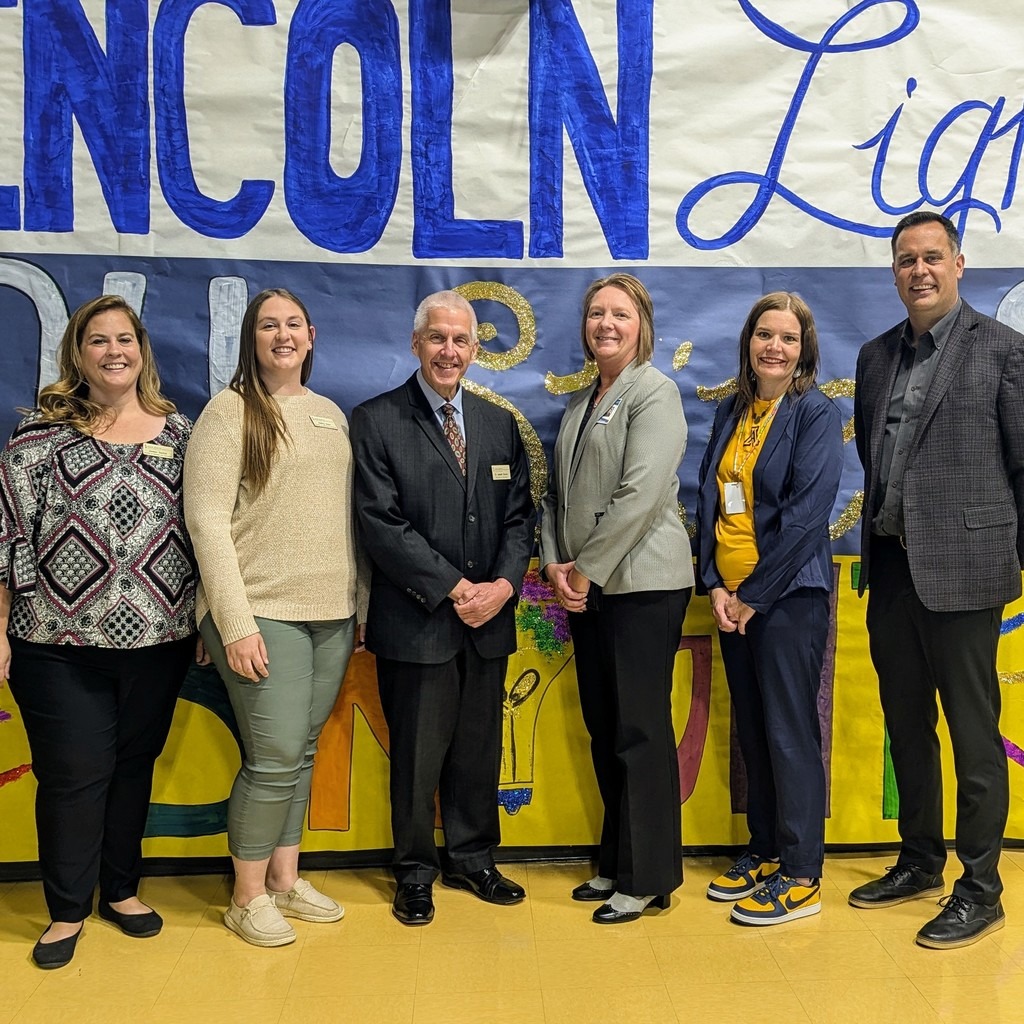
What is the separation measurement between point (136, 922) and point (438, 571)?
121 centimetres

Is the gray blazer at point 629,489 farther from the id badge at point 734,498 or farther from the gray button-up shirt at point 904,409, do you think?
the gray button-up shirt at point 904,409

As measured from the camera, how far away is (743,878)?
2832 millimetres

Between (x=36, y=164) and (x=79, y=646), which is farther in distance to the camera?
(x=36, y=164)

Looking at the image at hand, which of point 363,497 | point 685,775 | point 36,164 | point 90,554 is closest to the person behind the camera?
point 90,554

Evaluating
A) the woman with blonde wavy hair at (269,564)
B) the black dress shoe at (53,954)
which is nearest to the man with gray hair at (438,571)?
the woman with blonde wavy hair at (269,564)

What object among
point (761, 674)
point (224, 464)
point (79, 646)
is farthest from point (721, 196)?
point (79, 646)

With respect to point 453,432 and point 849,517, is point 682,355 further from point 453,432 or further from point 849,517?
point 453,432

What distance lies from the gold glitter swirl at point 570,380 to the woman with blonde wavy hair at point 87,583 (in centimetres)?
111

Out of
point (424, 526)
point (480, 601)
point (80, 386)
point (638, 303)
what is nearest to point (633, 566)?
point (480, 601)

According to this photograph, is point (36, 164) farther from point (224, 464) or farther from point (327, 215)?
point (224, 464)

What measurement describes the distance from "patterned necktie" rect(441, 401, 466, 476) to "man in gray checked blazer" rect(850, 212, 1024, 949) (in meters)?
1.09

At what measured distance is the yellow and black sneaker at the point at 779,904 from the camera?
8.64 ft

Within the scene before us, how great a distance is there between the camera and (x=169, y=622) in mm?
2492

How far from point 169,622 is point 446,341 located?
3.28 feet
